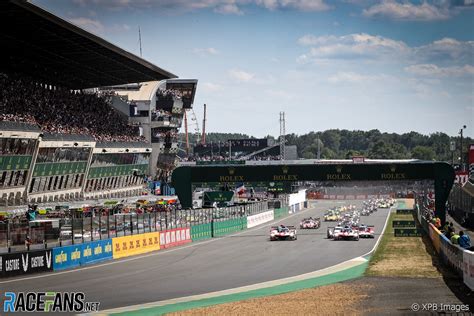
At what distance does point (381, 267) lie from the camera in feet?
129

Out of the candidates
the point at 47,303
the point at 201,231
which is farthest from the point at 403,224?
the point at 47,303

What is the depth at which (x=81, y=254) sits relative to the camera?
1609 inches

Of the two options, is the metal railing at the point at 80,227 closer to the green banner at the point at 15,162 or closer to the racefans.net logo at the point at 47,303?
the racefans.net logo at the point at 47,303

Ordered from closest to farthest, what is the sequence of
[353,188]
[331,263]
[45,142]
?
[331,263] < [45,142] < [353,188]

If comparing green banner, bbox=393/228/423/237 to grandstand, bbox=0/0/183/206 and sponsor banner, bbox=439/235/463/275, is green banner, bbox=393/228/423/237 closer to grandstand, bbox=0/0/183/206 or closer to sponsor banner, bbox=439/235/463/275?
sponsor banner, bbox=439/235/463/275

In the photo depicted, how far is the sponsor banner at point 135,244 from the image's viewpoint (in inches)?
1784

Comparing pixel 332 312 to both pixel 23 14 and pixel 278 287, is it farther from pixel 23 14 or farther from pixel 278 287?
pixel 23 14

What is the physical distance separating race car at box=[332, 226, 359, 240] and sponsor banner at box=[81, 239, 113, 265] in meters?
21.8

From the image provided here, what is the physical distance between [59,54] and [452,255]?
4773 cm

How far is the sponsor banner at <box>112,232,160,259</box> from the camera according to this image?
149ft

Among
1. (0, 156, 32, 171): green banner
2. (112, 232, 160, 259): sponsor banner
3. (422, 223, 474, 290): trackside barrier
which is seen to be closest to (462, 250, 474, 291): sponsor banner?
(422, 223, 474, 290): trackside barrier

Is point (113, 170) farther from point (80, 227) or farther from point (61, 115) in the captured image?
point (80, 227)

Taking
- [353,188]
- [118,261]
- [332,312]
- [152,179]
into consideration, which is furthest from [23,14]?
[353,188]

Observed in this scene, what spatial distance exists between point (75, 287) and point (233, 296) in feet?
20.9
